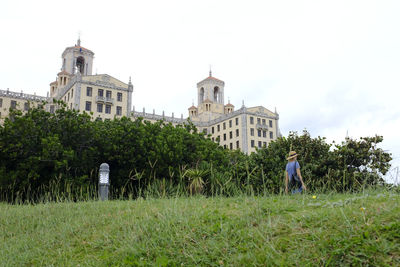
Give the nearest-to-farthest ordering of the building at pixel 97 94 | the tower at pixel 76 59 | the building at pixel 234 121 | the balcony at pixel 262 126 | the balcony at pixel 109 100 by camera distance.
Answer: the building at pixel 97 94 < the balcony at pixel 109 100 < the building at pixel 234 121 < the balcony at pixel 262 126 < the tower at pixel 76 59

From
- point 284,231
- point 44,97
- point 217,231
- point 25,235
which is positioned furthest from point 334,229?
point 44,97

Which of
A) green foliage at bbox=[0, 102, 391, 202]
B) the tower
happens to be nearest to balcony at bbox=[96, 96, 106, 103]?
the tower

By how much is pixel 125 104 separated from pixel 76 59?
66.7 feet

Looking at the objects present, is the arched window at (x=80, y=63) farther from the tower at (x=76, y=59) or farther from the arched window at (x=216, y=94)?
the arched window at (x=216, y=94)

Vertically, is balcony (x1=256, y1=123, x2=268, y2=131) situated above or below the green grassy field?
above

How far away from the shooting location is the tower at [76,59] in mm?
73875

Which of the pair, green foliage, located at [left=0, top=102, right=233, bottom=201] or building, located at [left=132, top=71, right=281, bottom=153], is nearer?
green foliage, located at [left=0, top=102, right=233, bottom=201]

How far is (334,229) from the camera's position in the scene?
15.6 feet

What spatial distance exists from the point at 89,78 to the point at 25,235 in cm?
5694

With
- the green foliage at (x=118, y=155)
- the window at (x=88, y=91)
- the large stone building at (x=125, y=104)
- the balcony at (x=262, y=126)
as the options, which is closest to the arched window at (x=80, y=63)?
the large stone building at (x=125, y=104)

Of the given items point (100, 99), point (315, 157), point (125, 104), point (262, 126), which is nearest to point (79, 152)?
point (315, 157)

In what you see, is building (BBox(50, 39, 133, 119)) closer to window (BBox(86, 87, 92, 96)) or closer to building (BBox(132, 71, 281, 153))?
window (BBox(86, 87, 92, 96))

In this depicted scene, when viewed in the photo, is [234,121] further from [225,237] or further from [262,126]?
[225,237]

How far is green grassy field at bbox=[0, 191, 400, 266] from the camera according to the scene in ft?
14.0
